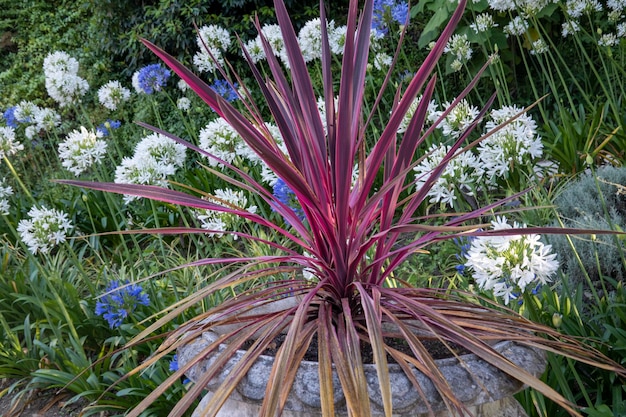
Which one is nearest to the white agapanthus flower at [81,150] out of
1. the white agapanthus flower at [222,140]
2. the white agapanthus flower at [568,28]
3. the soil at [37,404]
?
the white agapanthus flower at [222,140]

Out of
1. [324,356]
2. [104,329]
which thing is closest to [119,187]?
[324,356]

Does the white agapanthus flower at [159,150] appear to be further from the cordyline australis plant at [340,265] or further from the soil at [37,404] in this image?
the soil at [37,404]

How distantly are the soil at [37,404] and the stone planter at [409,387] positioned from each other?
1.75 meters

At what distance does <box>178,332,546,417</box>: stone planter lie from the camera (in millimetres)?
1200

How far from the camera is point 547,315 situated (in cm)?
205

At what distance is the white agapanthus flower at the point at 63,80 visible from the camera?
3.12 m

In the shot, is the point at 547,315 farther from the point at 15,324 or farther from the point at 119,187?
the point at 15,324

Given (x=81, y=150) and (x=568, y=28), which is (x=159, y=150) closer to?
(x=81, y=150)

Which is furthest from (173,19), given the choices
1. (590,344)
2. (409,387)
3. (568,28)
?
(409,387)

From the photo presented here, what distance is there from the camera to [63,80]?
3117 mm

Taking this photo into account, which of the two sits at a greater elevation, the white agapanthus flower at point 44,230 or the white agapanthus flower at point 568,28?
the white agapanthus flower at point 568,28

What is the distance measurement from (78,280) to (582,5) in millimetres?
3369

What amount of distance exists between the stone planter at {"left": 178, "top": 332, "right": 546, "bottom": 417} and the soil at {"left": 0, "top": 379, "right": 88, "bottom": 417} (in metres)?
1.75

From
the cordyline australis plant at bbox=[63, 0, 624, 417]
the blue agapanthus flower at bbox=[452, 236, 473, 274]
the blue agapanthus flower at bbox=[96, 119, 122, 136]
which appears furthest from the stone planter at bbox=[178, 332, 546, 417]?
the blue agapanthus flower at bbox=[96, 119, 122, 136]
